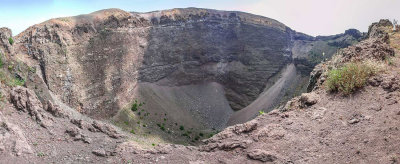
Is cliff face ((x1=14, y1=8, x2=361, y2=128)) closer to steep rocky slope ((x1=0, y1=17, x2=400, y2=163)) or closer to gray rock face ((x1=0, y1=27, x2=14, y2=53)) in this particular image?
gray rock face ((x1=0, y1=27, x2=14, y2=53))

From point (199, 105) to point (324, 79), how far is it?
33392 mm

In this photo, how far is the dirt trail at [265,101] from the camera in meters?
46.2

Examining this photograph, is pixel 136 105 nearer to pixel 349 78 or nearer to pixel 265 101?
pixel 265 101

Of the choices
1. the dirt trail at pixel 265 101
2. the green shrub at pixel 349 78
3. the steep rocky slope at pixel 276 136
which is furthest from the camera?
the dirt trail at pixel 265 101

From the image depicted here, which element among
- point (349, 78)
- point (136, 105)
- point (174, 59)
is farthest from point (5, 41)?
point (174, 59)

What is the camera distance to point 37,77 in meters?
25.0

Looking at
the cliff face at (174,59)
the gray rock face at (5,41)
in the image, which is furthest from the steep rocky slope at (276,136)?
the cliff face at (174,59)

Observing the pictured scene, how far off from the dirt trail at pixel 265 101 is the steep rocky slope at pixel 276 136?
112 feet

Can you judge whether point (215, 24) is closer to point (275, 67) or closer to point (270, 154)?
point (275, 67)

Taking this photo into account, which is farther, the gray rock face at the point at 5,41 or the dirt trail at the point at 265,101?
the dirt trail at the point at 265,101

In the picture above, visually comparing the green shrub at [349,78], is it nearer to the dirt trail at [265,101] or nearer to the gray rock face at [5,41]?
the gray rock face at [5,41]

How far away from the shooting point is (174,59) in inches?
1809

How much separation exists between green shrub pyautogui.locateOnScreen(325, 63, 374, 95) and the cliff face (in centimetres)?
2411

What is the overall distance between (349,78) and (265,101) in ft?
127
